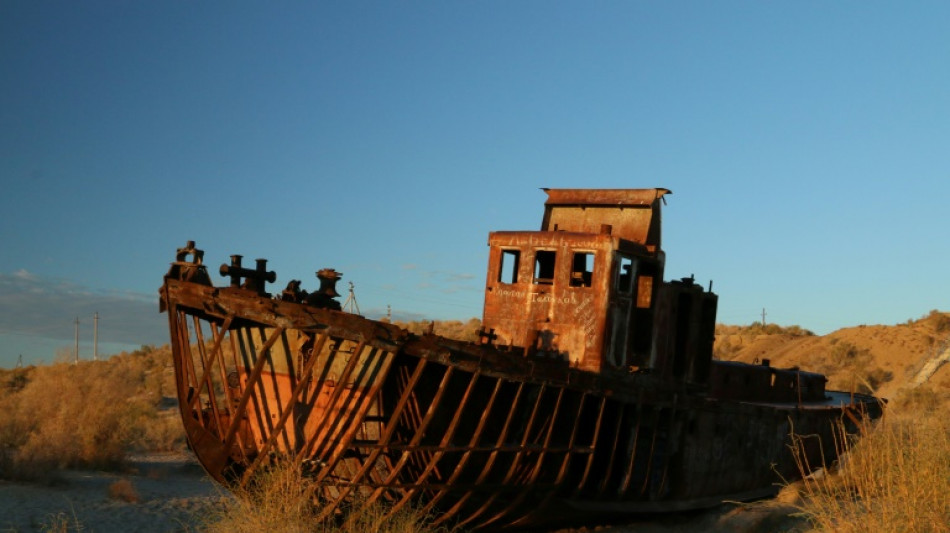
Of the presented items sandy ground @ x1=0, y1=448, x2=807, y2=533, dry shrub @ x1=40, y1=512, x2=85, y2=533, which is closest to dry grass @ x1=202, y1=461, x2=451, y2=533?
sandy ground @ x1=0, y1=448, x2=807, y2=533

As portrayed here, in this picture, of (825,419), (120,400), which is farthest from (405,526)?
(120,400)

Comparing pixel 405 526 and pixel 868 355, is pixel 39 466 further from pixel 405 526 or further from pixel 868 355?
pixel 868 355

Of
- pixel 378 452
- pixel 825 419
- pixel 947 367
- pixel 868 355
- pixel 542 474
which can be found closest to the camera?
pixel 378 452

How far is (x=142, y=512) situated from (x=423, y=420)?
283 inches

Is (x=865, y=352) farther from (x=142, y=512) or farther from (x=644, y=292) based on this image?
(x=142, y=512)

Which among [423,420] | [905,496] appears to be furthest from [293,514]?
[905,496]

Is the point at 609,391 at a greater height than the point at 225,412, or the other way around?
the point at 609,391

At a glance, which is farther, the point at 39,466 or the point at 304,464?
the point at 39,466

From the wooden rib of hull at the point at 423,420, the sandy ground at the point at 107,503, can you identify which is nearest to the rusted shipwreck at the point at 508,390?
the wooden rib of hull at the point at 423,420

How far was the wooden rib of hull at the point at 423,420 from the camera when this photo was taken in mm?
9938

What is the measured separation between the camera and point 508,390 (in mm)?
11453

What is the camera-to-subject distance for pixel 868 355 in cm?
4250

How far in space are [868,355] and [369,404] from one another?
38.4 m

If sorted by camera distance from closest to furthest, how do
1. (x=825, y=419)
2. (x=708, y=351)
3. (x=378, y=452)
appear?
(x=378, y=452) < (x=708, y=351) < (x=825, y=419)
